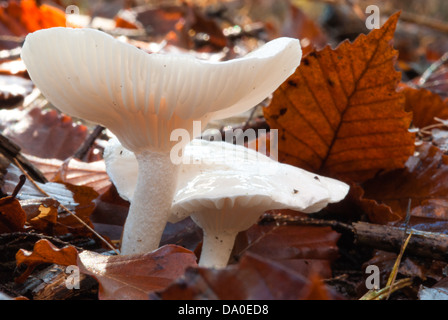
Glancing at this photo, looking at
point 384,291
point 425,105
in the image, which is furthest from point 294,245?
point 425,105

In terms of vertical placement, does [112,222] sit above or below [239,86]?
below

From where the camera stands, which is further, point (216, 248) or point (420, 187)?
point (420, 187)

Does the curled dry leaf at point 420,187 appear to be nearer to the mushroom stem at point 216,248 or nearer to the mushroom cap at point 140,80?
the mushroom stem at point 216,248

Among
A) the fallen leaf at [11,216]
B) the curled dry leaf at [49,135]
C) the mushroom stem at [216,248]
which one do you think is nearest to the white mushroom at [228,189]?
the mushroom stem at [216,248]

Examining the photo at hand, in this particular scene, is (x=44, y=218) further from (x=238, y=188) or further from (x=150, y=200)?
(x=238, y=188)

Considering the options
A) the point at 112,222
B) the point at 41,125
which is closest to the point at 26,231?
the point at 112,222

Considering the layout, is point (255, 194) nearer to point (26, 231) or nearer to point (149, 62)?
point (149, 62)
